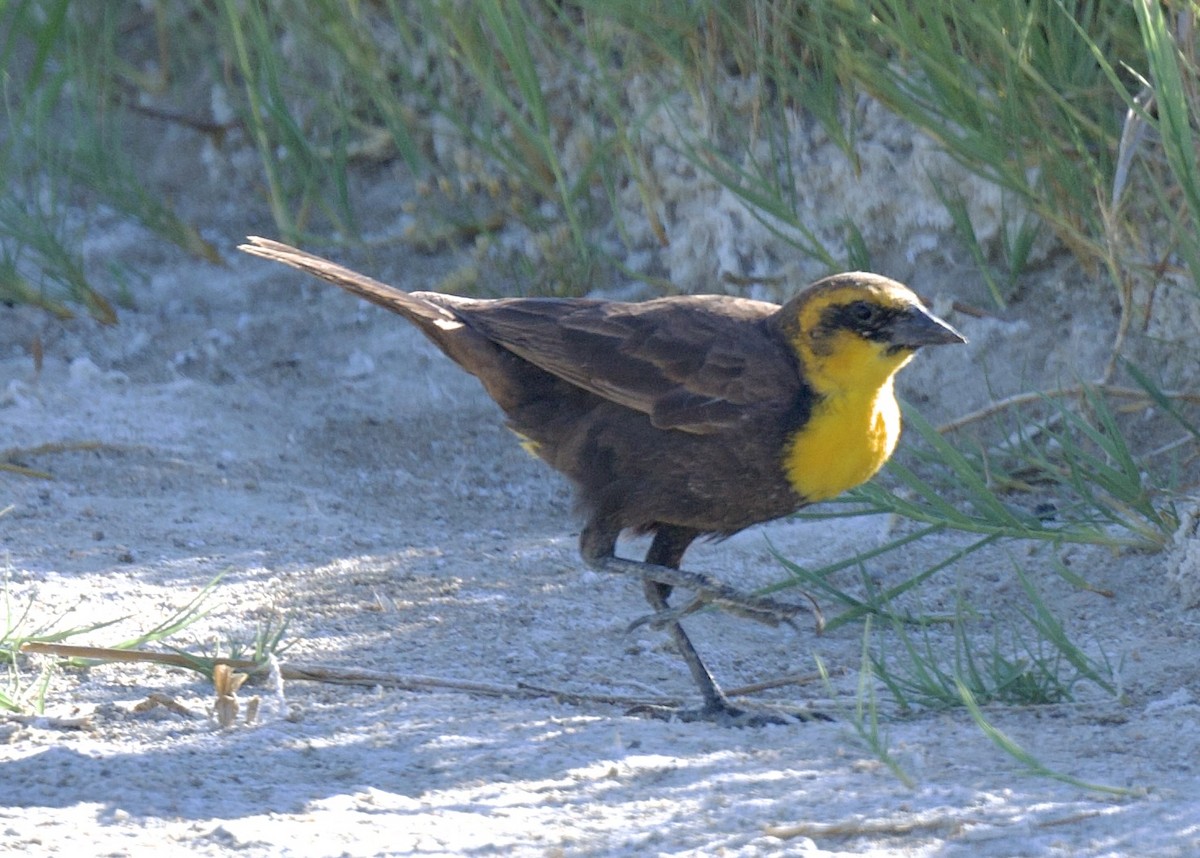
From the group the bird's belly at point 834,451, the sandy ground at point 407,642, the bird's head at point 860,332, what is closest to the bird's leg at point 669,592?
the sandy ground at point 407,642

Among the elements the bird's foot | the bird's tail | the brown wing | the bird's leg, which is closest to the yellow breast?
the brown wing

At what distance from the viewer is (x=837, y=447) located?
12.0 ft

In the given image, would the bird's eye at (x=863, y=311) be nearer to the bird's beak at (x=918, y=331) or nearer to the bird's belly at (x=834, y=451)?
the bird's beak at (x=918, y=331)

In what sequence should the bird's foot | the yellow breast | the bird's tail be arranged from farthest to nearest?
1. the bird's tail
2. the yellow breast
3. the bird's foot

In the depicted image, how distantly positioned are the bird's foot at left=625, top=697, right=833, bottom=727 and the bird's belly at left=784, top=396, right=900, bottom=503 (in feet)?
1.75

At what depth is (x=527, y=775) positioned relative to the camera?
2949mm

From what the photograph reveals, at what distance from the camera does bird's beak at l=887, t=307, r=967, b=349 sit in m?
3.71

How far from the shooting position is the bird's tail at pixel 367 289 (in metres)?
4.06

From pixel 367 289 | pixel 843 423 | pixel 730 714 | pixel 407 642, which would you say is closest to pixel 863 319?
pixel 843 423

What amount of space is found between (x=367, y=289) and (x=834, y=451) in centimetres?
128

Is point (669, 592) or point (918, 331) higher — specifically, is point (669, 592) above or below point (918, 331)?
below

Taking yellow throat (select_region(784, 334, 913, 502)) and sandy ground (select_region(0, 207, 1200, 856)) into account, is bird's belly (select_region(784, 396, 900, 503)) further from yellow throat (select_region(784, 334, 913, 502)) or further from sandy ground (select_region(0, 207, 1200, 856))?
sandy ground (select_region(0, 207, 1200, 856))

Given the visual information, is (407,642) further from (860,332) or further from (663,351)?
(860,332)

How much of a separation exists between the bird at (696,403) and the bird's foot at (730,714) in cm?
2
